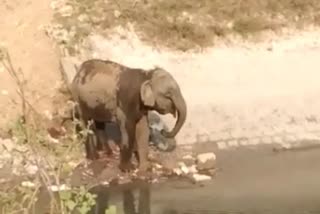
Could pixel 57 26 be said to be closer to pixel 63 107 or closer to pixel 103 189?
pixel 63 107

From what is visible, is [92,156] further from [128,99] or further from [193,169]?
[193,169]

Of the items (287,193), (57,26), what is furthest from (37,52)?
(287,193)

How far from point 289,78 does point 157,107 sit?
3282mm

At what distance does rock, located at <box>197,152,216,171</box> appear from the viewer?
14422mm

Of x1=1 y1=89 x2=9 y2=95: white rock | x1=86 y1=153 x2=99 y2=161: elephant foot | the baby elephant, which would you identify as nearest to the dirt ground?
x1=1 y1=89 x2=9 y2=95: white rock

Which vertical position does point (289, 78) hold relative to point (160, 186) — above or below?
above

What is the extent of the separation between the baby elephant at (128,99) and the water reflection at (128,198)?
17.0 inches

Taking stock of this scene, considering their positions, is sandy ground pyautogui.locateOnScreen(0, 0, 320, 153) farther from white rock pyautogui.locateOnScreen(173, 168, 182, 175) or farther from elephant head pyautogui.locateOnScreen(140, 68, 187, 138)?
elephant head pyautogui.locateOnScreen(140, 68, 187, 138)

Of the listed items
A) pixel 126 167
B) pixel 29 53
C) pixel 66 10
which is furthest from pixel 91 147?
pixel 66 10

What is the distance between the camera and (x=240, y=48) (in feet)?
56.0

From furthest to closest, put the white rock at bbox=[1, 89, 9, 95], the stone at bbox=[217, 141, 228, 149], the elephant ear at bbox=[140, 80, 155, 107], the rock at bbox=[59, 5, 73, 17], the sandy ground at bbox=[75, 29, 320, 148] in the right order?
the rock at bbox=[59, 5, 73, 17]
the white rock at bbox=[1, 89, 9, 95]
the sandy ground at bbox=[75, 29, 320, 148]
the stone at bbox=[217, 141, 228, 149]
the elephant ear at bbox=[140, 80, 155, 107]

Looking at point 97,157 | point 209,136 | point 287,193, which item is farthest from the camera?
point 209,136

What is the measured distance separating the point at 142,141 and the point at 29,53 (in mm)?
3517

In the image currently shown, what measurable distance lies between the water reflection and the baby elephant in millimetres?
433
